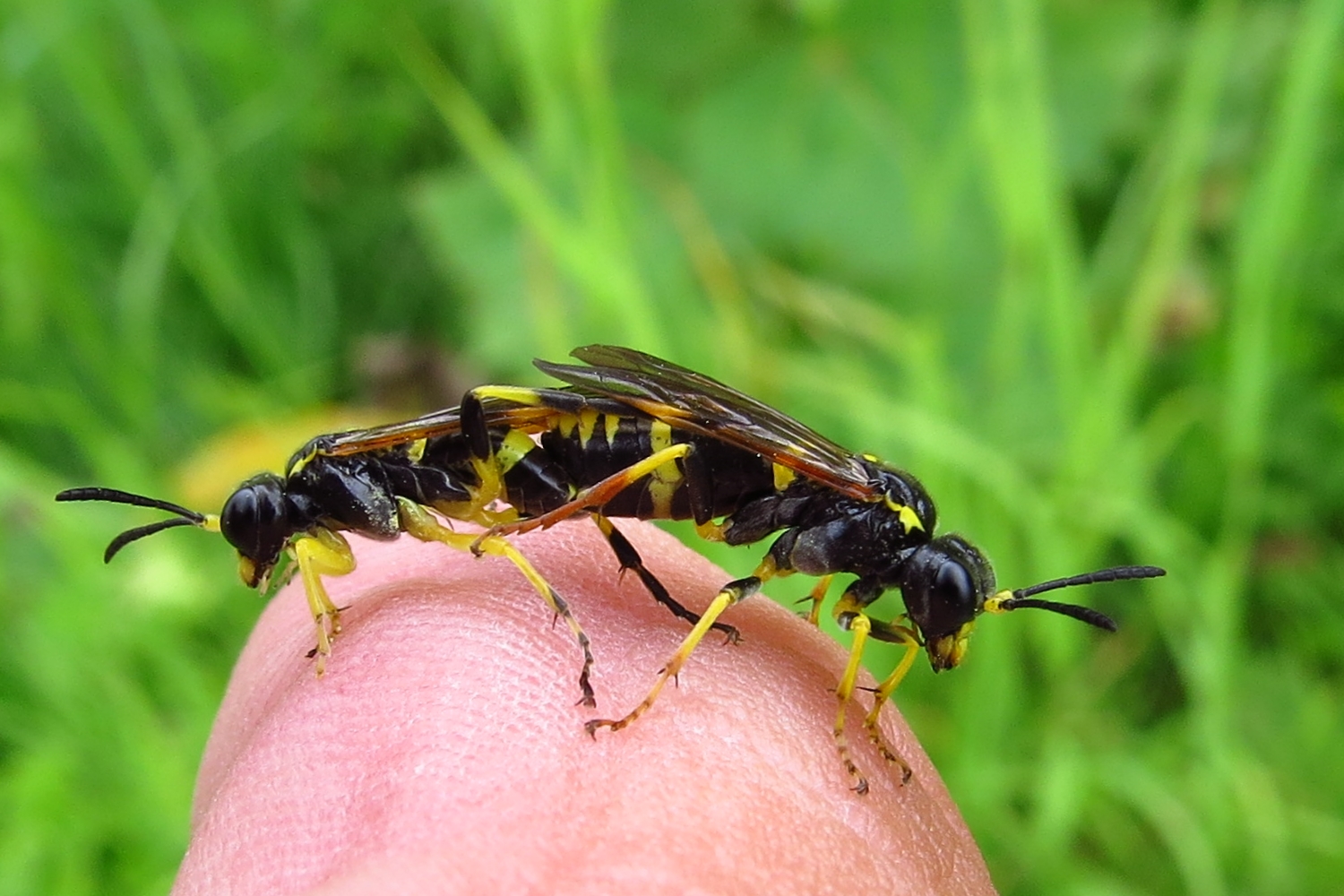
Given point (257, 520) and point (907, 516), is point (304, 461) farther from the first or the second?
point (907, 516)

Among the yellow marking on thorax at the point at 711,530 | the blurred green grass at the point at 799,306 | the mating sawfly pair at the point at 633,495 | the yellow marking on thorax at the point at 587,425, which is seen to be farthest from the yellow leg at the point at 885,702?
the blurred green grass at the point at 799,306

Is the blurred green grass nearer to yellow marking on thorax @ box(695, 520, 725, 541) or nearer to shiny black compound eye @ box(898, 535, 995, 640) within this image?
yellow marking on thorax @ box(695, 520, 725, 541)

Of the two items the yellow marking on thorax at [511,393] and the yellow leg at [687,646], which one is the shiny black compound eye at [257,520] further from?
the yellow leg at [687,646]

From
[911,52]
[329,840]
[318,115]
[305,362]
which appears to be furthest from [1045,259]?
[318,115]

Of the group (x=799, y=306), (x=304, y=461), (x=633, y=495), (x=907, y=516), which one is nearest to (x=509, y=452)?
(x=633, y=495)

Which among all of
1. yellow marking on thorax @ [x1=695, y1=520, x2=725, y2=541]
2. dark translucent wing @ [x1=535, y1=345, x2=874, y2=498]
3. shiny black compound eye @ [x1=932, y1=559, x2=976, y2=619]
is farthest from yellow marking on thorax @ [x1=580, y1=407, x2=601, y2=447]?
shiny black compound eye @ [x1=932, y1=559, x2=976, y2=619]
